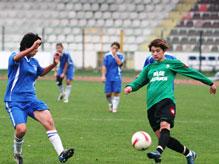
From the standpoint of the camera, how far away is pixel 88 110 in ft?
67.1

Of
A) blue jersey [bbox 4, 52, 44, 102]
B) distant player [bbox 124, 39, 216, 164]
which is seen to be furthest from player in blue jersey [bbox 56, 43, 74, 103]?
distant player [bbox 124, 39, 216, 164]

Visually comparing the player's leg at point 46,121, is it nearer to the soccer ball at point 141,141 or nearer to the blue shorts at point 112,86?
the soccer ball at point 141,141

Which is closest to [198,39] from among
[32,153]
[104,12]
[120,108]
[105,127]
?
[104,12]

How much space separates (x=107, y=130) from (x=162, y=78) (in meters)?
5.14

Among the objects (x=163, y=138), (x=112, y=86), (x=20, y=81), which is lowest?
(x=112, y=86)

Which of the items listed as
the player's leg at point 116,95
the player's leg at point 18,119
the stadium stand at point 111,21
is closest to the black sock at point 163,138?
the player's leg at point 18,119

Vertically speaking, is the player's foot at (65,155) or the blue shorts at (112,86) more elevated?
the player's foot at (65,155)

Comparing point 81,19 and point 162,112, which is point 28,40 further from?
point 81,19

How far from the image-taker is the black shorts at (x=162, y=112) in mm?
10164

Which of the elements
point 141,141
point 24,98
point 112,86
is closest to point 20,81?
point 24,98

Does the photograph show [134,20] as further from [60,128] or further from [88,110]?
[60,128]

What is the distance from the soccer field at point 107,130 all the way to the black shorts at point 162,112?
95 cm

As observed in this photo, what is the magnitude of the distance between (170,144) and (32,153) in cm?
250

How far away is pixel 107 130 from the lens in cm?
1534
